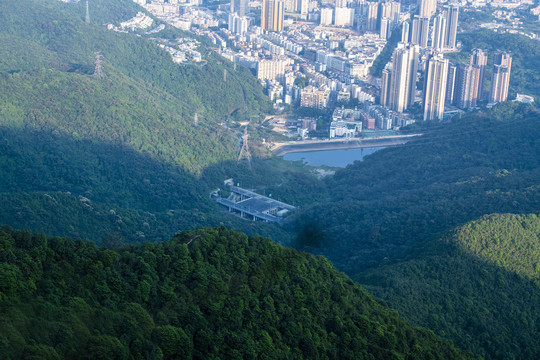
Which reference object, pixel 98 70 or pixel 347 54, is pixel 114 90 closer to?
pixel 98 70

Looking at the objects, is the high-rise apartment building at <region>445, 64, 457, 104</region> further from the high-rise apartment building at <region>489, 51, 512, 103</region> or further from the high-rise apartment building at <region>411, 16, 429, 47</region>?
the high-rise apartment building at <region>411, 16, 429, 47</region>

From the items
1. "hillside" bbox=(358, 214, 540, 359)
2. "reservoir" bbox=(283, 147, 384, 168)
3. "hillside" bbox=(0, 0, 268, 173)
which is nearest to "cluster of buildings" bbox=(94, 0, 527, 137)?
"reservoir" bbox=(283, 147, 384, 168)

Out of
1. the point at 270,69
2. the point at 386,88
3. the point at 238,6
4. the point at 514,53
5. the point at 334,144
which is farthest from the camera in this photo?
the point at 238,6

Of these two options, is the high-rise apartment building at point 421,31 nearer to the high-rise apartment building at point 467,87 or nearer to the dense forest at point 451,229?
the high-rise apartment building at point 467,87

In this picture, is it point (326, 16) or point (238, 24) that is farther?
point (326, 16)

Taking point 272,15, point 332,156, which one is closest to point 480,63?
point 332,156
